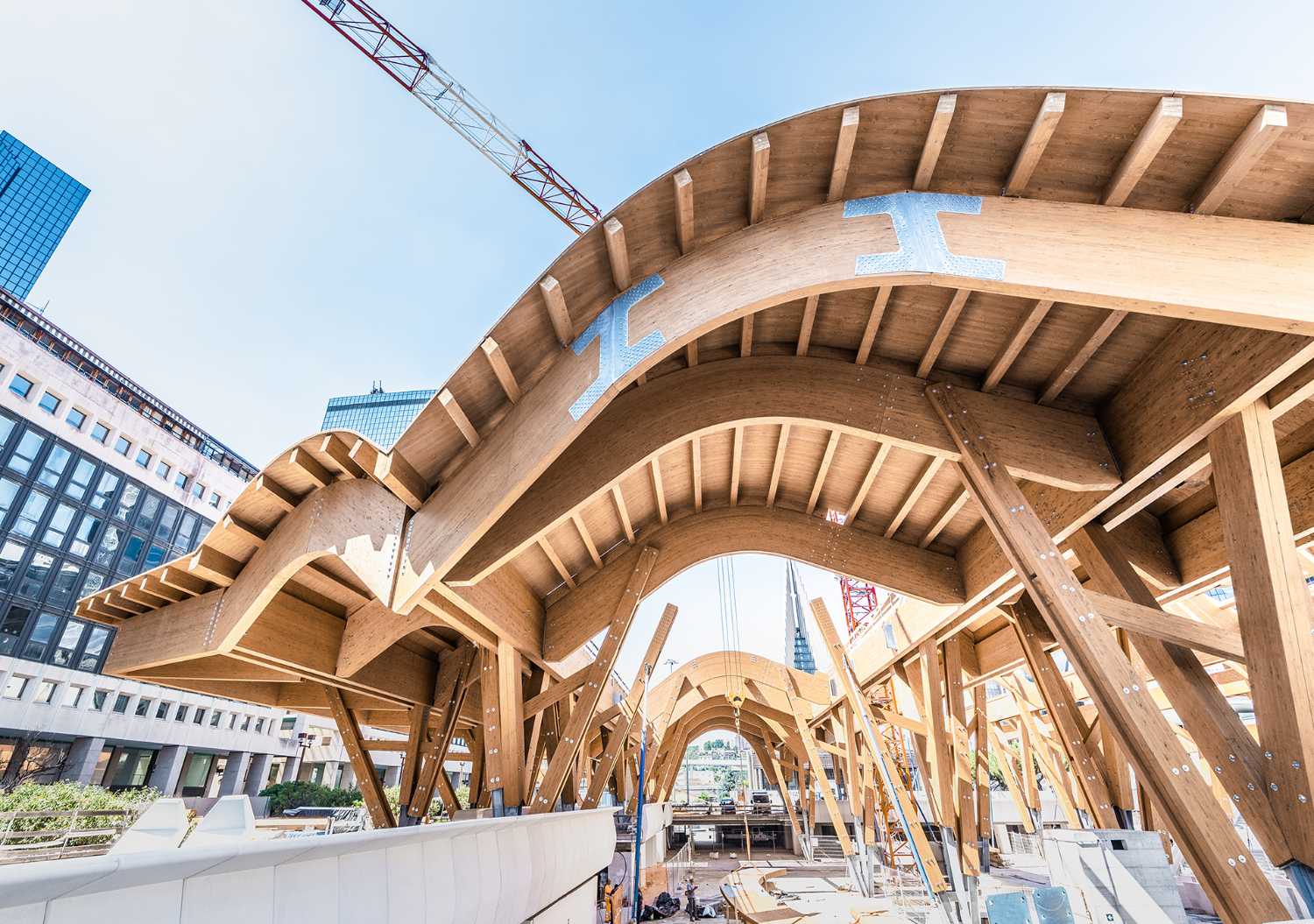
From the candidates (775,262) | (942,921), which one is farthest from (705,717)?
(775,262)

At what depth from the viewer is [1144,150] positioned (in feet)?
16.5

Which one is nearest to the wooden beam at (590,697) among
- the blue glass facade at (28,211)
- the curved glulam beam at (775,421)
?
the curved glulam beam at (775,421)

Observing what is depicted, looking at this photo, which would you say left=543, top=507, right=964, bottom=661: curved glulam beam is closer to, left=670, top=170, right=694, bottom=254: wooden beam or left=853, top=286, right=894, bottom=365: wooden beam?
left=853, top=286, right=894, bottom=365: wooden beam

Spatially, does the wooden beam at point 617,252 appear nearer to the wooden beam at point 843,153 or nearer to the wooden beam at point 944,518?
the wooden beam at point 843,153

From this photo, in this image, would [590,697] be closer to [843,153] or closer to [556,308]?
[556,308]

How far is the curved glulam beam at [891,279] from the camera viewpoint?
5.02 metres

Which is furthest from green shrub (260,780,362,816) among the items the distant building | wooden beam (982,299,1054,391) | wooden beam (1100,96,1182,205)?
the distant building

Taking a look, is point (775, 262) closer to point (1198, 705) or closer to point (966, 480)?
point (966, 480)

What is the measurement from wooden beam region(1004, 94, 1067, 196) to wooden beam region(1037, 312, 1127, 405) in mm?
1856

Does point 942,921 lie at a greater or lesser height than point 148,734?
lesser

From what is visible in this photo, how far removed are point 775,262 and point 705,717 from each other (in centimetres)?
3739

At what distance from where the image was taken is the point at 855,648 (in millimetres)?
18562

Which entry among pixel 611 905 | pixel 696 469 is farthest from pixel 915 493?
pixel 611 905

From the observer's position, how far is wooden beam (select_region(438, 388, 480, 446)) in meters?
6.43
